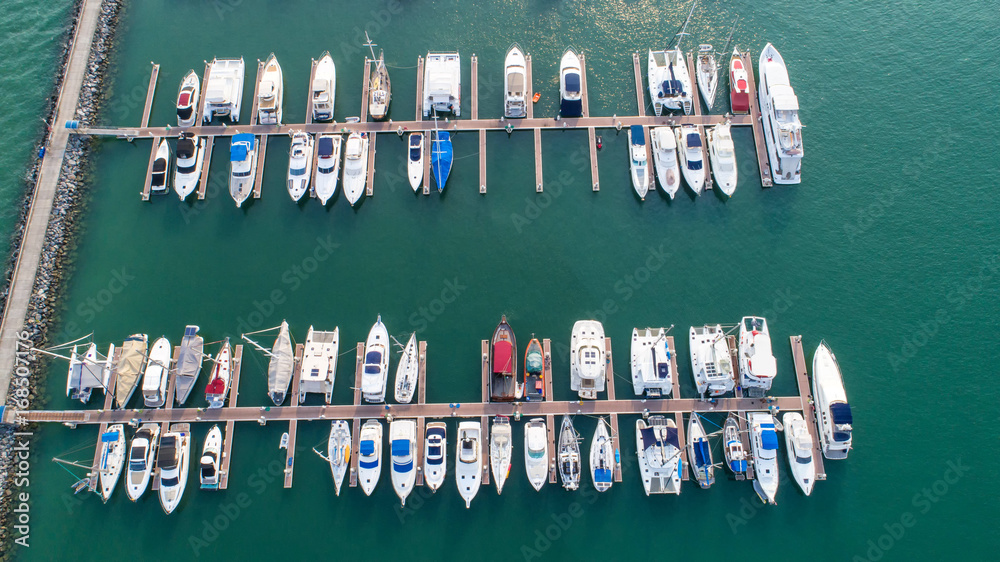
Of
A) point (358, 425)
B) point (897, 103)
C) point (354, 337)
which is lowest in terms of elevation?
point (358, 425)

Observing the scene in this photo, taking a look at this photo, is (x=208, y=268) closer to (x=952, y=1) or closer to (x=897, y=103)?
(x=897, y=103)

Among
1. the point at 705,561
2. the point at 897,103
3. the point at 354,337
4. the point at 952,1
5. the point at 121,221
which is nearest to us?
the point at 705,561

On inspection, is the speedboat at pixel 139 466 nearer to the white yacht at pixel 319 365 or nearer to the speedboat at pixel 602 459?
the white yacht at pixel 319 365

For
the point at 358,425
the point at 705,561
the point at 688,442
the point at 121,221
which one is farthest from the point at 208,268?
the point at 705,561

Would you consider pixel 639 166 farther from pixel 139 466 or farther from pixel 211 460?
pixel 139 466

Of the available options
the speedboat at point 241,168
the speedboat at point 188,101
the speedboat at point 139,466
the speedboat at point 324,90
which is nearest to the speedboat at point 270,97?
the speedboat at point 241,168

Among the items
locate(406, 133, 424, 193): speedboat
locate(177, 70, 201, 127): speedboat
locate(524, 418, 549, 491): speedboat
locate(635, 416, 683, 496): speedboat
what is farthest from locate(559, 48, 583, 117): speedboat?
locate(177, 70, 201, 127): speedboat

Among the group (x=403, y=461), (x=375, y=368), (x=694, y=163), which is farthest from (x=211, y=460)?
(x=694, y=163)
